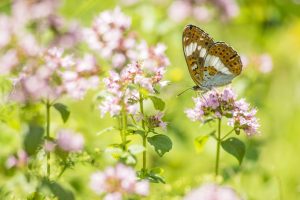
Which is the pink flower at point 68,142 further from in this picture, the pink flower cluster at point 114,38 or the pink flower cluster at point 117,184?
the pink flower cluster at point 114,38

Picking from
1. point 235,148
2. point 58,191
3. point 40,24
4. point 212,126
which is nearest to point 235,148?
point 235,148

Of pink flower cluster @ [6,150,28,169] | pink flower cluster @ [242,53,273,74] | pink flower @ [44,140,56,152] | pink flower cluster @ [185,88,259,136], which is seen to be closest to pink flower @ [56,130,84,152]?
pink flower @ [44,140,56,152]

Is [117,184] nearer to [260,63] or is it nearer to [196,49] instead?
[196,49]

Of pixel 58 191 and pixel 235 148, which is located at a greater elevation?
pixel 235 148

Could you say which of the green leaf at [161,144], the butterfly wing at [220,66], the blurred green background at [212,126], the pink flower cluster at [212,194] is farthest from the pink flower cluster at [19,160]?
the pink flower cluster at [212,194]

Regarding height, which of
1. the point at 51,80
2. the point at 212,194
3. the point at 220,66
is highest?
the point at 220,66

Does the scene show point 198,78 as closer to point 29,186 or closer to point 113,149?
point 113,149
